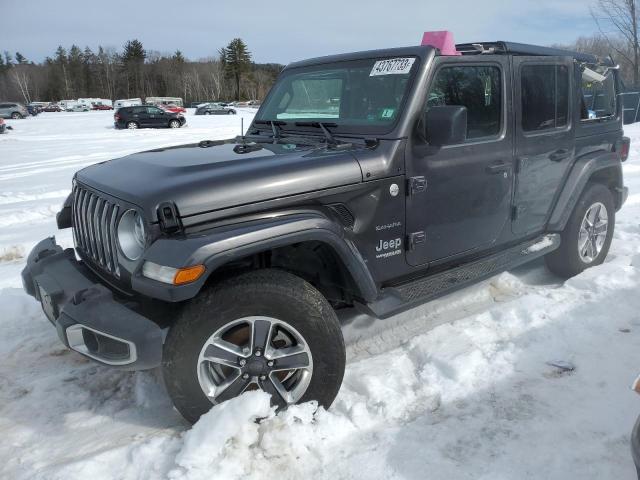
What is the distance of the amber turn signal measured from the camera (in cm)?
226

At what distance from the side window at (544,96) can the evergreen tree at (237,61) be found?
8659 cm

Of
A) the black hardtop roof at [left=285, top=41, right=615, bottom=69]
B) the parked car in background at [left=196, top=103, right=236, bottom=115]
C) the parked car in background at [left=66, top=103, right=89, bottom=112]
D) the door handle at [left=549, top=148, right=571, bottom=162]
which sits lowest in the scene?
the door handle at [left=549, top=148, right=571, bottom=162]

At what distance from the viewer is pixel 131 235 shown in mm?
2609

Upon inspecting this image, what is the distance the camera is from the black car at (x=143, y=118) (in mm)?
27422

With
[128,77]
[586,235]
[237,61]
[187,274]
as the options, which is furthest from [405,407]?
[128,77]

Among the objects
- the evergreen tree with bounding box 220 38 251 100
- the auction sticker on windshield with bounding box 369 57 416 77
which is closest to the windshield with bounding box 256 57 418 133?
the auction sticker on windshield with bounding box 369 57 416 77

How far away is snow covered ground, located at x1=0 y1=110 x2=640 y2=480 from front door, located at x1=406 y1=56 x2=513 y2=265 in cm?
65

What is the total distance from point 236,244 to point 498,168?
2079 mm

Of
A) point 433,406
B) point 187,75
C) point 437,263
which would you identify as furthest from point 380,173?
point 187,75

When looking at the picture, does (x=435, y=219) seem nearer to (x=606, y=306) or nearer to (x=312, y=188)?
(x=312, y=188)

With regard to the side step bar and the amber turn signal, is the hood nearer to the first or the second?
the amber turn signal

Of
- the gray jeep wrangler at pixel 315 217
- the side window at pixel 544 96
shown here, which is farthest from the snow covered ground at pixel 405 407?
the side window at pixel 544 96

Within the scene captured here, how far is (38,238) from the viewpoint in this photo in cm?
624

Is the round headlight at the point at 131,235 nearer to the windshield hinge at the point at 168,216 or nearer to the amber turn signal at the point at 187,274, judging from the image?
the windshield hinge at the point at 168,216
